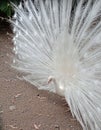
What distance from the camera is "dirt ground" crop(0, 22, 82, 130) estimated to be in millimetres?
3963

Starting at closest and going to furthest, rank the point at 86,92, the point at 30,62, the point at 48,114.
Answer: the point at 86,92, the point at 48,114, the point at 30,62

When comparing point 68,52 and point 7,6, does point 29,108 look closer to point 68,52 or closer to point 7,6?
point 68,52

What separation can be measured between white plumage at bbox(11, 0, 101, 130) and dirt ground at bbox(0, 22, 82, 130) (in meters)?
0.12

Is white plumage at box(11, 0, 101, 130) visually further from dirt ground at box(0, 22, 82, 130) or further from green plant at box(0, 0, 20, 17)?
green plant at box(0, 0, 20, 17)

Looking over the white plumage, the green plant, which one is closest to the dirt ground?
the white plumage

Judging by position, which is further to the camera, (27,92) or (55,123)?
(27,92)

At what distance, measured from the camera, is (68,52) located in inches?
156

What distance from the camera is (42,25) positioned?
14.3 ft

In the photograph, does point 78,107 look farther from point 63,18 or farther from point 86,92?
point 63,18

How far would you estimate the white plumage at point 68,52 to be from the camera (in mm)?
3816

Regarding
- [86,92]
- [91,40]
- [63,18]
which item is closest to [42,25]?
[63,18]

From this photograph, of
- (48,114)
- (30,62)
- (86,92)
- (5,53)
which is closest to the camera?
(86,92)

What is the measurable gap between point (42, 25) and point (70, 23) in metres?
0.41

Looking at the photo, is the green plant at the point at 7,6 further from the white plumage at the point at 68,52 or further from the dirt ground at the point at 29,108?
the white plumage at the point at 68,52
